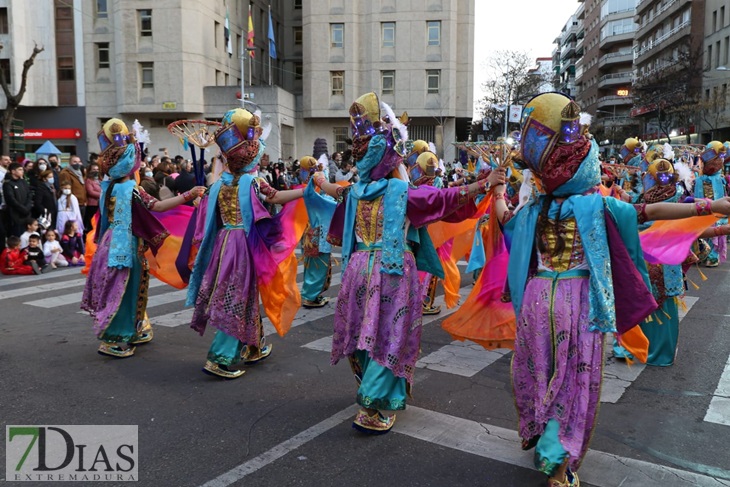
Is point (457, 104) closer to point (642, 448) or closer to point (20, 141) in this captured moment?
point (20, 141)

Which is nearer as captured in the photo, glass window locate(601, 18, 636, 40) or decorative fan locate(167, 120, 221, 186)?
decorative fan locate(167, 120, 221, 186)

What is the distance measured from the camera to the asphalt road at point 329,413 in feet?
11.5

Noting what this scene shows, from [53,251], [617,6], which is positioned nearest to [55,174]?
[53,251]

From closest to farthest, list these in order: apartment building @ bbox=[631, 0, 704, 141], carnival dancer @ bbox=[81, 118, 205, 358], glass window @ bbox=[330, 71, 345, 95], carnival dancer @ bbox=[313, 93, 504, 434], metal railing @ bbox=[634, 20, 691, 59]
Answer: carnival dancer @ bbox=[313, 93, 504, 434]
carnival dancer @ bbox=[81, 118, 205, 358]
glass window @ bbox=[330, 71, 345, 95]
apartment building @ bbox=[631, 0, 704, 141]
metal railing @ bbox=[634, 20, 691, 59]

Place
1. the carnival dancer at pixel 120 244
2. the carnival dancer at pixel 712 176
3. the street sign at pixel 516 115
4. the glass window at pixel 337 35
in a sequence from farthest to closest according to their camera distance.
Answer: the glass window at pixel 337 35 < the carnival dancer at pixel 712 176 < the carnival dancer at pixel 120 244 < the street sign at pixel 516 115

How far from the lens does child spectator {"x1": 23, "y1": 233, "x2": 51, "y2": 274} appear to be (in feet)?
34.8

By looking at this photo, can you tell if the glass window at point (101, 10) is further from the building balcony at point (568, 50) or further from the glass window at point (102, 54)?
the building balcony at point (568, 50)

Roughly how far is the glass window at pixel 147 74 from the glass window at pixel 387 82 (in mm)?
12504

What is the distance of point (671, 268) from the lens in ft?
17.7

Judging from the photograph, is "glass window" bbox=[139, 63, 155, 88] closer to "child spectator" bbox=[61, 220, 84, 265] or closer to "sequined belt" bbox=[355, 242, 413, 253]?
"child spectator" bbox=[61, 220, 84, 265]

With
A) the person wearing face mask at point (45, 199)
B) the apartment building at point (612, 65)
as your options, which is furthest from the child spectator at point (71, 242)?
the apartment building at point (612, 65)

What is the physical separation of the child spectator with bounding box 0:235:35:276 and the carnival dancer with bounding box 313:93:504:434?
8.56 metres

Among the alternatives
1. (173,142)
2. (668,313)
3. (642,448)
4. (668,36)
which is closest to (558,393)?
(642,448)

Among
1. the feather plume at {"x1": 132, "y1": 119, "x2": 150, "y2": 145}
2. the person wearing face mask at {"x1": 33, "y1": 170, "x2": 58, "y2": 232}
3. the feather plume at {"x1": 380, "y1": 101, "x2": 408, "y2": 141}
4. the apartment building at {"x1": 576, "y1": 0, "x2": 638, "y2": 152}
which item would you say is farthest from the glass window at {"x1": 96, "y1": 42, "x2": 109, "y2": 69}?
the apartment building at {"x1": 576, "y1": 0, "x2": 638, "y2": 152}
